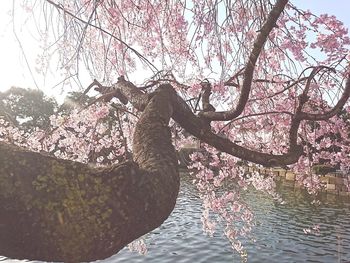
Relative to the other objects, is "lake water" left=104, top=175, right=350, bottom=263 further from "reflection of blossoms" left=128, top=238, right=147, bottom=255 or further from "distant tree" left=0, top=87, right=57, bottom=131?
"distant tree" left=0, top=87, right=57, bottom=131

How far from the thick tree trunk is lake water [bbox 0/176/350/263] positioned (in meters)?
9.14

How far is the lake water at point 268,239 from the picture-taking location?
10.6m

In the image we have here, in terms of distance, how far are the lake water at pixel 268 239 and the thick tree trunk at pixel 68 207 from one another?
360 inches

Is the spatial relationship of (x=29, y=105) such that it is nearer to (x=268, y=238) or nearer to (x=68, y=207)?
(x=268, y=238)

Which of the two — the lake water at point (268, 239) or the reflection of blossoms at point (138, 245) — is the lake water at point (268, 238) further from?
the reflection of blossoms at point (138, 245)

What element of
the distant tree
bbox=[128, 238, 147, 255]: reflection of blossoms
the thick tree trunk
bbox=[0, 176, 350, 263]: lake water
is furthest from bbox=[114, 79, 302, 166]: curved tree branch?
the distant tree

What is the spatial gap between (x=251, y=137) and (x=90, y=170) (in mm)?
5631

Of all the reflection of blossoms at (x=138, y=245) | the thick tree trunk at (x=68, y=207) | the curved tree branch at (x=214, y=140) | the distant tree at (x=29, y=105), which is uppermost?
the distant tree at (x=29, y=105)

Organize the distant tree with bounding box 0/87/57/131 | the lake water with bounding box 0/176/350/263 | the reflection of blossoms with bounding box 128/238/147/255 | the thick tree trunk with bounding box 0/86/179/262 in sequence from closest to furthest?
the thick tree trunk with bounding box 0/86/179/262, the reflection of blossoms with bounding box 128/238/147/255, the lake water with bounding box 0/176/350/263, the distant tree with bounding box 0/87/57/131

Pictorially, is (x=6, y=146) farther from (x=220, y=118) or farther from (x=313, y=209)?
(x=313, y=209)

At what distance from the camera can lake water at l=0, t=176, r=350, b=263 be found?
1055 cm

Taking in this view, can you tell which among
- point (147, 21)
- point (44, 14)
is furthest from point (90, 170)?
point (147, 21)

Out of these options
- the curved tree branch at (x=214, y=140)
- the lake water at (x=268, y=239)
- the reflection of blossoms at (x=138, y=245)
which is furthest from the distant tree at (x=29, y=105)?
the curved tree branch at (x=214, y=140)

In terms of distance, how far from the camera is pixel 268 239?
40.8 feet
